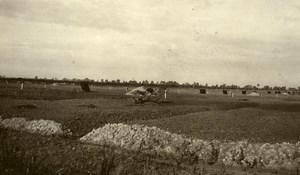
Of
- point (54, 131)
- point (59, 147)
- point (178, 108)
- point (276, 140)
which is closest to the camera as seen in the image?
point (59, 147)

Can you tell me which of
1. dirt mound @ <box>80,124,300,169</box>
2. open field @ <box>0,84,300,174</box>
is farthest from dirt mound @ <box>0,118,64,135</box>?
dirt mound @ <box>80,124,300,169</box>

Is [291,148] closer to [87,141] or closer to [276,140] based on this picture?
[276,140]

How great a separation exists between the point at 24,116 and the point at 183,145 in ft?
33.5

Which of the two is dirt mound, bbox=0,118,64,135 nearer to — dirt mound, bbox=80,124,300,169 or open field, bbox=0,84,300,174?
open field, bbox=0,84,300,174

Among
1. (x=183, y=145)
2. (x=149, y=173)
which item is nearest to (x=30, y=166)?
(x=149, y=173)

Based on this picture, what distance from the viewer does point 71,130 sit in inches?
773

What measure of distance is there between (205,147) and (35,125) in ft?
29.8

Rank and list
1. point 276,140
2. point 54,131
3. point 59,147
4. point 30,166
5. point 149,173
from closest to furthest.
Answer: point 30,166, point 149,173, point 59,147, point 276,140, point 54,131

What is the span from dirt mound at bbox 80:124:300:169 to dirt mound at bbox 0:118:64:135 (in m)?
2.01

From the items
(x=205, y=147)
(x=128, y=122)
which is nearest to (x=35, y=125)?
(x=128, y=122)

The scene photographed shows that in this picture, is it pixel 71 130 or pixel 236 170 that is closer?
pixel 236 170

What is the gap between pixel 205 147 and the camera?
15539 mm

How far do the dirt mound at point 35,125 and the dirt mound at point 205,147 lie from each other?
2.01 metres

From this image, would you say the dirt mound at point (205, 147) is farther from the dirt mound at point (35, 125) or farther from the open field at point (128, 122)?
the dirt mound at point (35, 125)
